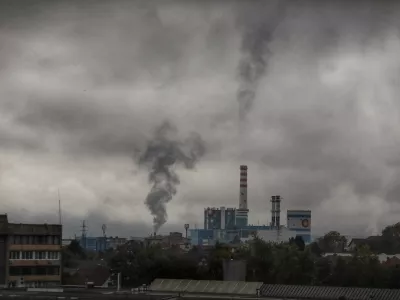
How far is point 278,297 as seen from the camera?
3266 centimetres

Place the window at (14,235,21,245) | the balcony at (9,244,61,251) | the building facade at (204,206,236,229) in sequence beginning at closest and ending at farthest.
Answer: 1. the balcony at (9,244,61,251)
2. the window at (14,235,21,245)
3. the building facade at (204,206,236,229)

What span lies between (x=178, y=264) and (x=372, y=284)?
1177 centimetres

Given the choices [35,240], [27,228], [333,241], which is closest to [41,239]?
[35,240]

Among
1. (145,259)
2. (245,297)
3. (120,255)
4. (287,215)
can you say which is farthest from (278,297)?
(287,215)

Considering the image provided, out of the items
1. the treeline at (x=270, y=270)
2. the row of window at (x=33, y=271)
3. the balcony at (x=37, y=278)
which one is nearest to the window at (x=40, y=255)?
the row of window at (x=33, y=271)

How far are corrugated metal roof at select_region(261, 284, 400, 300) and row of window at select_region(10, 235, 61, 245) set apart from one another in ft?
53.2

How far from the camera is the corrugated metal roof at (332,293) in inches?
1236

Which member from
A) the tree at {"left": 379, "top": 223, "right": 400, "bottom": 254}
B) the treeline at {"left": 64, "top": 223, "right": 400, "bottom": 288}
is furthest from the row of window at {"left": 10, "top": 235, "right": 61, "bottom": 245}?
the tree at {"left": 379, "top": 223, "right": 400, "bottom": 254}

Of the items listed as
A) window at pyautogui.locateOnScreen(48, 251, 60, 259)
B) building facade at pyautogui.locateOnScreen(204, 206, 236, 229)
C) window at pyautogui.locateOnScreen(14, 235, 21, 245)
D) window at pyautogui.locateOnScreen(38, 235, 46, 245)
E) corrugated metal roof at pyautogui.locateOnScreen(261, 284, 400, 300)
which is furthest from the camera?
building facade at pyautogui.locateOnScreen(204, 206, 236, 229)

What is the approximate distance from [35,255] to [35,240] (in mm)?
964

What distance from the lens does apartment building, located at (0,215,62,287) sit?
41.4 metres

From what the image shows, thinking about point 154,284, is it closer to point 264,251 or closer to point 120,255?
point 120,255

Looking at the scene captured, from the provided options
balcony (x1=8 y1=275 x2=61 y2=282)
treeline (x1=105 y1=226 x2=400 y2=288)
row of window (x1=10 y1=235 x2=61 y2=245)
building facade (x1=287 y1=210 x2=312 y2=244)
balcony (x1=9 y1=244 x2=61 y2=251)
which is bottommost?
balcony (x1=8 y1=275 x2=61 y2=282)

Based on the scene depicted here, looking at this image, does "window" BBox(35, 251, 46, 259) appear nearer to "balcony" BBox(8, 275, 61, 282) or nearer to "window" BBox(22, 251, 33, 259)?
Answer: "window" BBox(22, 251, 33, 259)
